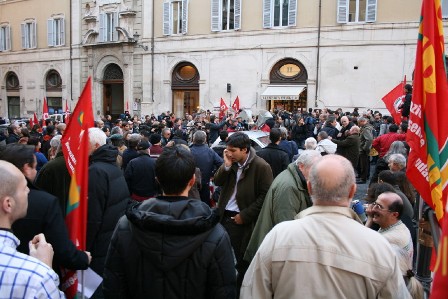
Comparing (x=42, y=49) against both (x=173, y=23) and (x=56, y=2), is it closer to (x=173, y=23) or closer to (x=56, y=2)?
(x=56, y=2)

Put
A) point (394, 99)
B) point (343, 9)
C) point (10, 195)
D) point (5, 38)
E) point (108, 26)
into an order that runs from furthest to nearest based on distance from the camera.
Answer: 1. point (5, 38)
2. point (108, 26)
3. point (343, 9)
4. point (394, 99)
5. point (10, 195)

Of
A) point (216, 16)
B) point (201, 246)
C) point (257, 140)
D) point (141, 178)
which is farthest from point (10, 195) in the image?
point (216, 16)

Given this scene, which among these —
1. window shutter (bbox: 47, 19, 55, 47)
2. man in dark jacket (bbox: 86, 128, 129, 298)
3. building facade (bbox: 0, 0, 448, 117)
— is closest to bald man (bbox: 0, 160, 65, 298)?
man in dark jacket (bbox: 86, 128, 129, 298)

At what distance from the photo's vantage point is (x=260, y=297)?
2.37 meters

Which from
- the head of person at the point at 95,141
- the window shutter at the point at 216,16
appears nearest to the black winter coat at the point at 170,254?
the head of person at the point at 95,141

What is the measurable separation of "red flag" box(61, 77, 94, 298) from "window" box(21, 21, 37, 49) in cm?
3208

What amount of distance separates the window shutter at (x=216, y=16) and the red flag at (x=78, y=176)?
867 inches

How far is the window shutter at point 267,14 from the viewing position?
23109 millimetres

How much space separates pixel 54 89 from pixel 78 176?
100ft

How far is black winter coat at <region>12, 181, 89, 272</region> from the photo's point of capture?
2.90m

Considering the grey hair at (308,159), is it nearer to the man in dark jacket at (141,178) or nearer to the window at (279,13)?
the man in dark jacket at (141,178)

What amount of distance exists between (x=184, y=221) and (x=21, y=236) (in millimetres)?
1230

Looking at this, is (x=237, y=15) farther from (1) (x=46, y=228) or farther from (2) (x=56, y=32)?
(1) (x=46, y=228)

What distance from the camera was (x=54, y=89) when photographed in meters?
31.6
